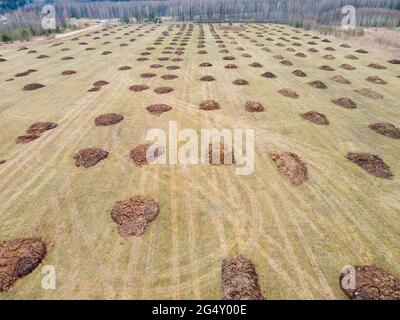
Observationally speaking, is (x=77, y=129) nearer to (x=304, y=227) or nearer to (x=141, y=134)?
(x=141, y=134)

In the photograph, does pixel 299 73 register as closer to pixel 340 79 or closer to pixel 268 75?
pixel 268 75

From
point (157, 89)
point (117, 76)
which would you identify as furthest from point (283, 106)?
point (117, 76)

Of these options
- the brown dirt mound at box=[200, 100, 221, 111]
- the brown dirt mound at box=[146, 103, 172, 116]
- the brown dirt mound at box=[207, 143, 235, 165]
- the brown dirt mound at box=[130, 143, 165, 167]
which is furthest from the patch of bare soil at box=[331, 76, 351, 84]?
the brown dirt mound at box=[130, 143, 165, 167]

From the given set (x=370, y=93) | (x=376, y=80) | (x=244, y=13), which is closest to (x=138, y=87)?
(x=370, y=93)

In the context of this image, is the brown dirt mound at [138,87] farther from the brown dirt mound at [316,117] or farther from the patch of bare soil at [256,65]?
the patch of bare soil at [256,65]

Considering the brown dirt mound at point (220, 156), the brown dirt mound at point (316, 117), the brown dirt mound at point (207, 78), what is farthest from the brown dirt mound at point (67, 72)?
the brown dirt mound at point (316, 117)

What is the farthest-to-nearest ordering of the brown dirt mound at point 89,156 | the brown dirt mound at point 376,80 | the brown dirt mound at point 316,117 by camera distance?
1. the brown dirt mound at point 376,80
2. the brown dirt mound at point 316,117
3. the brown dirt mound at point 89,156

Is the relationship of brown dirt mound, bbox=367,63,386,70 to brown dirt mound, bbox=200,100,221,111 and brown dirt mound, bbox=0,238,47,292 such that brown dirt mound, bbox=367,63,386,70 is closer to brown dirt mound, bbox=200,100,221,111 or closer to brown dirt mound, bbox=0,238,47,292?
brown dirt mound, bbox=200,100,221,111
